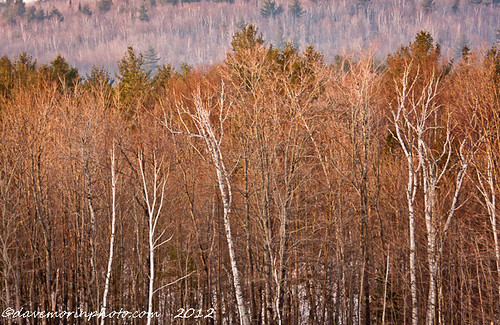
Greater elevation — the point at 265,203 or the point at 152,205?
the point at 152,205

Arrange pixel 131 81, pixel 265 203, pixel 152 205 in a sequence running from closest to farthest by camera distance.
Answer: pixel 152 205 → pixel 265 203 → pixel 131 81

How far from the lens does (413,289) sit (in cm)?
1250

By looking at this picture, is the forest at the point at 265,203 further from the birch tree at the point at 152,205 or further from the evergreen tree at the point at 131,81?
the evergreen tree at the point at 131,81

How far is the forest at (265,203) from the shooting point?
13680mm

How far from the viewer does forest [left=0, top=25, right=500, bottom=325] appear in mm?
13680

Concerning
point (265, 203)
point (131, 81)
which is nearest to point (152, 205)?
point (265, 203)

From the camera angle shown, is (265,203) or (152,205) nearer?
(152,205)

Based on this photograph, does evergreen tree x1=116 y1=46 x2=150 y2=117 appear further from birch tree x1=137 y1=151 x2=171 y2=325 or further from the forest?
birch tree x1=137 y1=151 x2=171 y2=325

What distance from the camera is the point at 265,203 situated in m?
13.1

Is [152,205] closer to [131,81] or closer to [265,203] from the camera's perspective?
[265,203]

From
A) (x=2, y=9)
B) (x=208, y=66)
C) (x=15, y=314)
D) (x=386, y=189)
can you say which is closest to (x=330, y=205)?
(x=386, y=189)

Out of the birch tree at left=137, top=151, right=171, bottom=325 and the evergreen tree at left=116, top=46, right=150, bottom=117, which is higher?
the evergreen tree at left=116, top=46, right=150, bottom=117

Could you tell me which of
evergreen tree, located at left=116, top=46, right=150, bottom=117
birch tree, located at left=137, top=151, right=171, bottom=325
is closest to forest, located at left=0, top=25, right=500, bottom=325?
birch tree, located at left=137, top=151, right=171, bottom=325

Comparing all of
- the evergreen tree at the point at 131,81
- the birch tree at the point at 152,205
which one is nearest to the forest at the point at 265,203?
the birch tree at the point at 152,205
